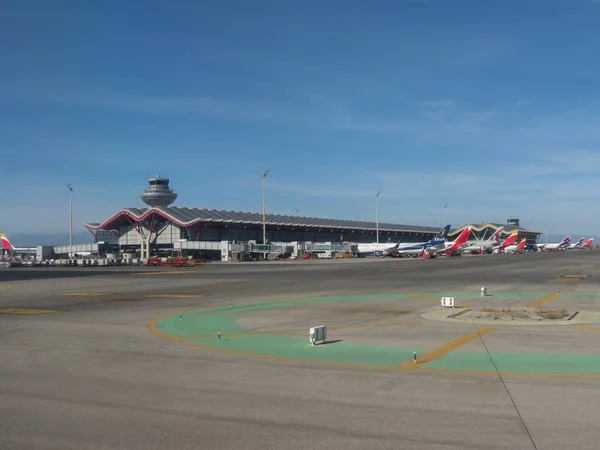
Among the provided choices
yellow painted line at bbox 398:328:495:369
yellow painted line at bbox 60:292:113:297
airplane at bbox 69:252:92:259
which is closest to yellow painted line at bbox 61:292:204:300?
yellow painted line at bbox 60:292:113:297

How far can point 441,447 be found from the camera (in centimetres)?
872

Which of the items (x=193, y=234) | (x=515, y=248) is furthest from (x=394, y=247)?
(x=515, y=248)

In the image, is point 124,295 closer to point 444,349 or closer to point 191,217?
point 444,349

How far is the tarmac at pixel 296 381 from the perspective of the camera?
31.0 feet

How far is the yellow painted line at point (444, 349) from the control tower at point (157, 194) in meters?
186

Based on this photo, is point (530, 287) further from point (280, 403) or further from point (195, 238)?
point (195, 238)

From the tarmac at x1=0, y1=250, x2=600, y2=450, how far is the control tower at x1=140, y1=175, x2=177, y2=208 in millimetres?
174187

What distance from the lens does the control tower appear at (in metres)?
198

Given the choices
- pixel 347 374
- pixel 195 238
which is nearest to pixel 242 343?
pixel 347 374

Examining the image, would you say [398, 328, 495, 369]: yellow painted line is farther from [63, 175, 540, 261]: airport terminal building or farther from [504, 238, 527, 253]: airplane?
[504, 238, 527, 253]: airplane

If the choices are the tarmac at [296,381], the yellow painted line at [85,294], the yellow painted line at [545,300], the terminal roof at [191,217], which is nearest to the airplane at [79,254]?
the terminal roof at [191,217]

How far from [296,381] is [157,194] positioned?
628ft

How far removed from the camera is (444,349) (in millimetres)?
17453

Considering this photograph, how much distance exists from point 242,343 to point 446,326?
331 inches
